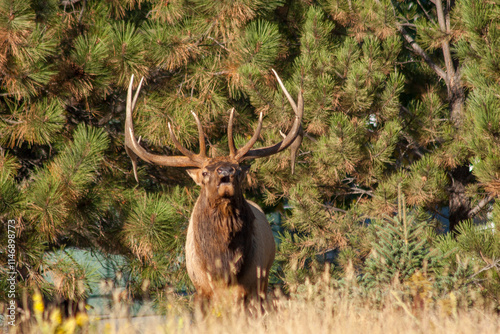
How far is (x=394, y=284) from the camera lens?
3488 mm

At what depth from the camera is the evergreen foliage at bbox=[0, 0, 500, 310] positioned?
17.7 ft

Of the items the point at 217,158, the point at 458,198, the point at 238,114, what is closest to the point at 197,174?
the point at 217,158

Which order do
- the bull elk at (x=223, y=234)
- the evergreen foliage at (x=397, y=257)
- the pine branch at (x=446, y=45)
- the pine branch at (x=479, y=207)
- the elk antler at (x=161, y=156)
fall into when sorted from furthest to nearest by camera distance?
the pine branch at (x=446, y=45)
the pine branch at (x=479, y=207)
the elk antler at (x=161, y=156)
the bull elk at (x=223, y=234)
the evergreen foliage at (x=397, y=257)

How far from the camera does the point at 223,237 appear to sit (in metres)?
4.50

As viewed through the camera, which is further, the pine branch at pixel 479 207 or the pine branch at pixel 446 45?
the pine branch at pixel 446 45

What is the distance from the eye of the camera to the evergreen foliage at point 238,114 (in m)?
5.40

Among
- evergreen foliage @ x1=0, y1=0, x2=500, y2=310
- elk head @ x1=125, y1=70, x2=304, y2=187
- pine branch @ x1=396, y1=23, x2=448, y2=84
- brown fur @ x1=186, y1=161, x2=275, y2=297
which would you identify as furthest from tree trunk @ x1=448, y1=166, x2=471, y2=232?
brown fur @ x1=186, y1=161, x2=275, y2=297

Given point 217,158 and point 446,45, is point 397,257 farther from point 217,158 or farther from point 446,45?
point 446,45

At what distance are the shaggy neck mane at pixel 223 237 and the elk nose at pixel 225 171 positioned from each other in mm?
256

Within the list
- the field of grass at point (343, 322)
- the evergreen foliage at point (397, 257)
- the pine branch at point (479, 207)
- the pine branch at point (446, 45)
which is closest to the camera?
the field of grass at point (343, 322)

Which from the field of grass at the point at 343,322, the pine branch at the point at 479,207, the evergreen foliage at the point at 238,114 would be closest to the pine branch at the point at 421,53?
the evergreen foliage at the point at 238,114

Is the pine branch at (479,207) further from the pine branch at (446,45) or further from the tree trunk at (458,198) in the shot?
the pine branch at (446,45)

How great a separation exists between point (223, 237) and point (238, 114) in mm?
2504

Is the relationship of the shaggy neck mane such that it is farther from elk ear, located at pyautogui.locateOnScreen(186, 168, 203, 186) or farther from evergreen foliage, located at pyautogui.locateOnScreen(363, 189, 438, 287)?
evergreen foliage, located at pyautogui.locateOnScreen(363, 189, 438, 287)
